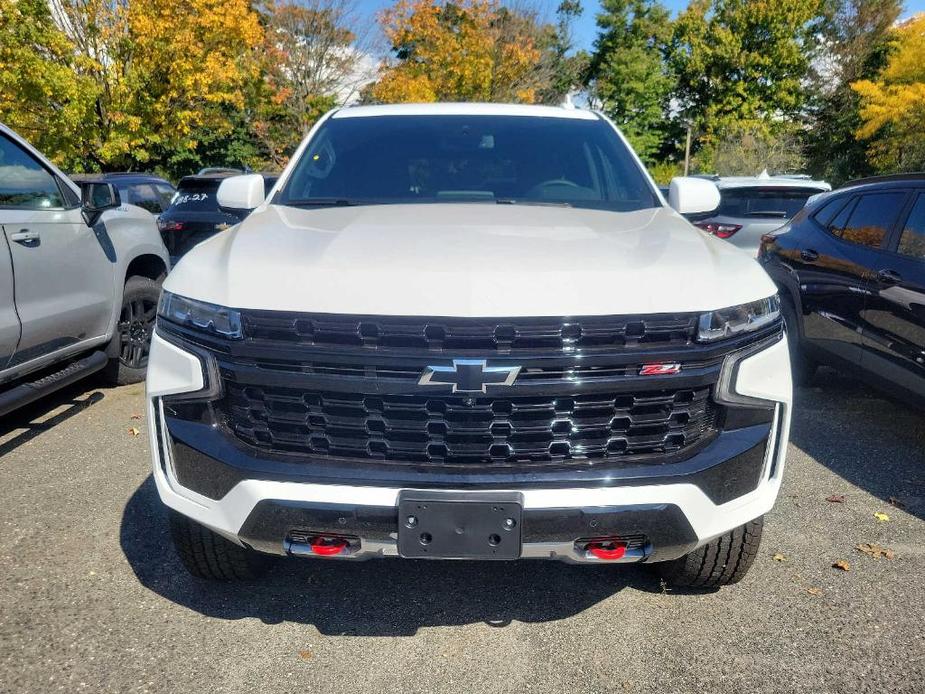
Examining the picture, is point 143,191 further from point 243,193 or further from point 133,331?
point 243,193

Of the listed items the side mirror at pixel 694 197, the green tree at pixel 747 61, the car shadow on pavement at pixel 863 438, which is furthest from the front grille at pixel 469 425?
the green tree at pixel 747 61

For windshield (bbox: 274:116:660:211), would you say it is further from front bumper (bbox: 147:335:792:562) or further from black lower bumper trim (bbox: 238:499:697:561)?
black lower bumper trim (bbox: 238:499:697:561)

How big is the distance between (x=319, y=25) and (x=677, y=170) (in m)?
29.4

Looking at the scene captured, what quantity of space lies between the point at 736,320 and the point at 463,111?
216cm

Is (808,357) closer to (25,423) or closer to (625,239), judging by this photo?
(625,239)

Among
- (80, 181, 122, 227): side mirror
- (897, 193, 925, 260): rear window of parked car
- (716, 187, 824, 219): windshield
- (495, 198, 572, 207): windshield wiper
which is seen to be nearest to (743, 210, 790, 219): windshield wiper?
(716, 187, 824, 219): windshield

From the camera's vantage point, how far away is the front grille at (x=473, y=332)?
2.18 meters

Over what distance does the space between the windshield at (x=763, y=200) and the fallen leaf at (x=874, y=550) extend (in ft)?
16.7

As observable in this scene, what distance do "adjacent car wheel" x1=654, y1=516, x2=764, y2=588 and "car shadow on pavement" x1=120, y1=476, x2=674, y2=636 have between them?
0.56 feet

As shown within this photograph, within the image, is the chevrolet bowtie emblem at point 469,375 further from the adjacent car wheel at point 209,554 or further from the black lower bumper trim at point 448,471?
the adjacent car wheel at point 209,554

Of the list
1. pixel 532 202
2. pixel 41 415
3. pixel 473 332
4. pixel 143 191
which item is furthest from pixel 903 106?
pixel 473 332

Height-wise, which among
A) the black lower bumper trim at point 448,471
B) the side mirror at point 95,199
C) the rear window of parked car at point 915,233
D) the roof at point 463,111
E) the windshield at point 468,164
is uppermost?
the roof at point 463,111

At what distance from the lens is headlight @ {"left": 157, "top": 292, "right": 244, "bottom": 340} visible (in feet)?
7.46

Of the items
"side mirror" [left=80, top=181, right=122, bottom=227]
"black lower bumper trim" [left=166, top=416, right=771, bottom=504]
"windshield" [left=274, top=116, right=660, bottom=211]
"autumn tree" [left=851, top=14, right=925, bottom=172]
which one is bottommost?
"autumn tree" [left=851, top=14, right=925, bottom=172]
